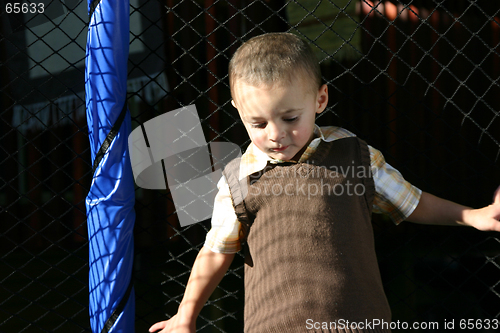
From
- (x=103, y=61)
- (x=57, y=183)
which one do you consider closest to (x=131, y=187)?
(x=103, y=61)

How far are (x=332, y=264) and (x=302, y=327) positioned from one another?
13cm

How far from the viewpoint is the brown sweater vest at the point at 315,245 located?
71 centimetres

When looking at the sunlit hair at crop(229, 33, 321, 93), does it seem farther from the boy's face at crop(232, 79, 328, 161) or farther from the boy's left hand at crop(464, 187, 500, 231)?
the boy's left hand at crop(464, 187, 500, 231)

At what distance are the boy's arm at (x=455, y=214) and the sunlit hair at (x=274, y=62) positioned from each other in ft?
1.13

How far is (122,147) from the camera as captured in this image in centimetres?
83

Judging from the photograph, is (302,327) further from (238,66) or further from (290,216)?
(238,66)

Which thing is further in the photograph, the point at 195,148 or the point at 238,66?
the point at 195,148

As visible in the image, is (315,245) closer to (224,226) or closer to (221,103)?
(224,226)

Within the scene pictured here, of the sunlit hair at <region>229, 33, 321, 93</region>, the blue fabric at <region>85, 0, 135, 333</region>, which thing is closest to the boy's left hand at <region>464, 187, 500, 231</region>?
the sunlit hair at <region>229, 33, 321, 93</region>

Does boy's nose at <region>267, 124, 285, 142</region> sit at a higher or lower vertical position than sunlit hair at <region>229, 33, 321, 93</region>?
lower

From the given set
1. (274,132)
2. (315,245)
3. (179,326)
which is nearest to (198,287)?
(179,326)

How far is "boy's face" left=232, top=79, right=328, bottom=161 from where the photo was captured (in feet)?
2.19

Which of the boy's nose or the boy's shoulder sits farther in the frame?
the boy's shoulder

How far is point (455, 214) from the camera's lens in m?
0.78
